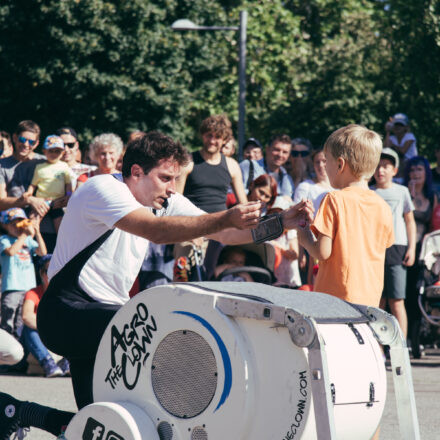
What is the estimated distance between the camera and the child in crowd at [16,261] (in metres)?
8.68

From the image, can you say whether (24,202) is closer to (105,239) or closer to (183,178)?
(183,178)

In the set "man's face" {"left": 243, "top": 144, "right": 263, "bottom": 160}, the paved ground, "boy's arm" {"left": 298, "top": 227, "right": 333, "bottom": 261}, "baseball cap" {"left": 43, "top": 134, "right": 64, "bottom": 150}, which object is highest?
"baseball cap" {"left": 43, "top": 134, "right": 64, "bottom": 150}

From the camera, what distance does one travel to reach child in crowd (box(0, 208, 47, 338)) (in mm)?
8680

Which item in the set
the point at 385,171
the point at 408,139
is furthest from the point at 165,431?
the point at 408,139

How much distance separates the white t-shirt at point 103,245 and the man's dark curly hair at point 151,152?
0.45 ft

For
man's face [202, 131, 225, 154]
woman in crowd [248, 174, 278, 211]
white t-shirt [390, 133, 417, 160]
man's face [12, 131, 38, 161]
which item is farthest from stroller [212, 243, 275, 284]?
white t-shirt [390, 133, 417, 160]

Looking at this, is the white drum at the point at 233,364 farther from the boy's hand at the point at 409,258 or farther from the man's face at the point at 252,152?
the man's face at the point at 252,152

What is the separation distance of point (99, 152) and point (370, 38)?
24113mm

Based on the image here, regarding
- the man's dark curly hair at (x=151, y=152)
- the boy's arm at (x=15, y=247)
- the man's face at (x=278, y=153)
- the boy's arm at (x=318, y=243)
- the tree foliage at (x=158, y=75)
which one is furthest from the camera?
the tree foliage at (x=158, y=75)

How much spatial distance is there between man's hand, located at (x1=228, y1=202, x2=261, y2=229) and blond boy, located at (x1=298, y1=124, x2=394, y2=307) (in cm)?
87

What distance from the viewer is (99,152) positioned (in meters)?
8.83

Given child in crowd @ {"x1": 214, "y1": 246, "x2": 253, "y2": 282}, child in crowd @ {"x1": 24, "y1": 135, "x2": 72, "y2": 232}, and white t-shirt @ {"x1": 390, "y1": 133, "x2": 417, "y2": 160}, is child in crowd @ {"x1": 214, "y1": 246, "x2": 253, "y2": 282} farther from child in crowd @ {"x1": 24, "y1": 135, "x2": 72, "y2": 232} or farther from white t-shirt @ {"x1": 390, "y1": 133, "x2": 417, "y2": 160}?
white t-shirt @ {"x1": 390, "y1": 133, "x2": 417, "y2": 160}

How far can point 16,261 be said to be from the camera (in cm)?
879

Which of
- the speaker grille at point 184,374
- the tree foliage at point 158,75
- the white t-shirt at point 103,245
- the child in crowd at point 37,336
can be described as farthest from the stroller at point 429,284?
the tree foliage at point 158,75
